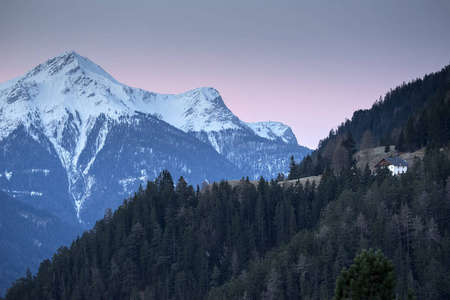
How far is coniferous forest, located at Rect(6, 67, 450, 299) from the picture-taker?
10975 cm

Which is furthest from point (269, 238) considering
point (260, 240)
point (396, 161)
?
point (396, 161)

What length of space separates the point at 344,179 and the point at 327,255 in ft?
98.2

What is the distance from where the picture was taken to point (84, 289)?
136125 mm

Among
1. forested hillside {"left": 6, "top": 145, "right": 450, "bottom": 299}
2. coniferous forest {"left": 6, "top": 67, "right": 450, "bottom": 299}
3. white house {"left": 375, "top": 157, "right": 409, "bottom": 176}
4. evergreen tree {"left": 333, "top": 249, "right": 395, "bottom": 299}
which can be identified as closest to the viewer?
evergreen tree {"left": 333, "top": 249, "right": 395, "bottom": 299}

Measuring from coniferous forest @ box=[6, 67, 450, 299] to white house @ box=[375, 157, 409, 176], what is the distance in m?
5.92

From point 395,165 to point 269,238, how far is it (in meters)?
34.7

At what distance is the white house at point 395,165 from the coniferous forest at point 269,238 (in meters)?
5.92

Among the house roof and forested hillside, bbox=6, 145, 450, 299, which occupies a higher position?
the house roof

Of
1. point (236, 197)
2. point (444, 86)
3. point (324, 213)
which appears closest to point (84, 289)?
point (236, 197)

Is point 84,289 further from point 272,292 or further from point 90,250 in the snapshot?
point 272,292

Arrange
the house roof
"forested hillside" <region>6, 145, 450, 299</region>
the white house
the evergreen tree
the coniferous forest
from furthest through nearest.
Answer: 1. the house roof
2. the white house
3. the coniferous forest
4. "forested hillside" <region>6, 145, 450, 299</region>
5. the evergreen tree

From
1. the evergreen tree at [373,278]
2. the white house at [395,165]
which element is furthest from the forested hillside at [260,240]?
the evergreen tree at [373,278]

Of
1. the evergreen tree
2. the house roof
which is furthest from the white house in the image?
the evergreen tree

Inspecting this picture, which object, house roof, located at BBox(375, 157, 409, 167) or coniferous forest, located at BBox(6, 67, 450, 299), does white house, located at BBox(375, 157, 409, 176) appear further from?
coniferous forest, located at BBox(6, 67, 450, 299)
